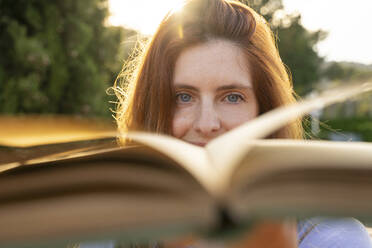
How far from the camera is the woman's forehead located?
1400mm

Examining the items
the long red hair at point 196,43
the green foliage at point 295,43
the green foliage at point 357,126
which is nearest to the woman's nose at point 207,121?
the long red hair at point 196,43

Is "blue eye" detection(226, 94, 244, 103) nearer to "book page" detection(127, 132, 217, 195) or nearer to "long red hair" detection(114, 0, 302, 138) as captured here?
"long red hair" detection(114, 0, 302, 138)

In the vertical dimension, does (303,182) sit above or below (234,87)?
below

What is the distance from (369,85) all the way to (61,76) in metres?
12.2

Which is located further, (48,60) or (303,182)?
(48,60)

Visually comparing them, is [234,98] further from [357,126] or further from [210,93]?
[357,126]

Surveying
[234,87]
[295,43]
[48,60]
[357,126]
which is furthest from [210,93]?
[295,43]

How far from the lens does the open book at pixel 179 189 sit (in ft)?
1.11

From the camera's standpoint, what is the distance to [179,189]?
37cm

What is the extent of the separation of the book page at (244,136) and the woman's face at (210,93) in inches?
31.0

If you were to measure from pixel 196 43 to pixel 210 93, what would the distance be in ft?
0.96

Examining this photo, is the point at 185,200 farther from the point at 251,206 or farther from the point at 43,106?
the point at 43,106

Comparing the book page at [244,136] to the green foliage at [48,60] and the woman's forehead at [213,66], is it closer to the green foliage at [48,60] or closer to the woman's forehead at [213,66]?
the woman's forehead at [213,66]

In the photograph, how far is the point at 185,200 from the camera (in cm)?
35
